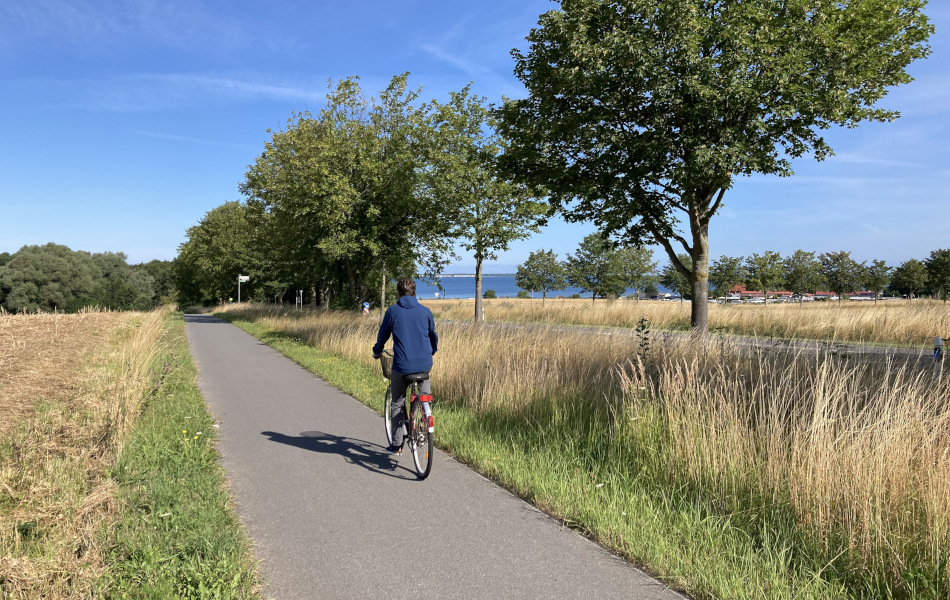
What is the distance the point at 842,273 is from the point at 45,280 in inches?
3656

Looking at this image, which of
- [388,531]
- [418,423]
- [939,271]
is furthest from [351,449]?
[939,271]

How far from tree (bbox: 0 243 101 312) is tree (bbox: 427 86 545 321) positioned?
221 ft

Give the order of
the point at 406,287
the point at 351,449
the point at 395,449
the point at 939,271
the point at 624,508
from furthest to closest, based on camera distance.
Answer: the point at 939,271 < the point at 351,449 < the point at 395,449 < the point at 406,287 < the point at 624,508

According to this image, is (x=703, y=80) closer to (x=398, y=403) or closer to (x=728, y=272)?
(x=398, y=403)

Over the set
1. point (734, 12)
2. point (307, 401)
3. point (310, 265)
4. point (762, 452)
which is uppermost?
point (734, 12)

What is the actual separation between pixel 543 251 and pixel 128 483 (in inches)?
1858

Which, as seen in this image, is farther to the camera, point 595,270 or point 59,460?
point 595,270

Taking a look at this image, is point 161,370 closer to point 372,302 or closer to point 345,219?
point 345,219

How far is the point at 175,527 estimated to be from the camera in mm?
4234

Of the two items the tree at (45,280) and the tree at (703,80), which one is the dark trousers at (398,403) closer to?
the tree at (703,80)

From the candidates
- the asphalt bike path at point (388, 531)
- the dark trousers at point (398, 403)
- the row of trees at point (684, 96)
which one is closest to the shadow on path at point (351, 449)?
the asphalt bike path at point (388, 531)

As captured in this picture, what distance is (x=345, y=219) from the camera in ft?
60.6

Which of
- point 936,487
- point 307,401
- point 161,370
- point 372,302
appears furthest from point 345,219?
point 372,302

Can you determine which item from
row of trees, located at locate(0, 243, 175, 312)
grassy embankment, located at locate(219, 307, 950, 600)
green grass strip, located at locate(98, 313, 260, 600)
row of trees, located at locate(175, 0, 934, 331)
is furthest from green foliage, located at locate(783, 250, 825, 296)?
row of trees, located at locate(0, 243, 175, 312)
